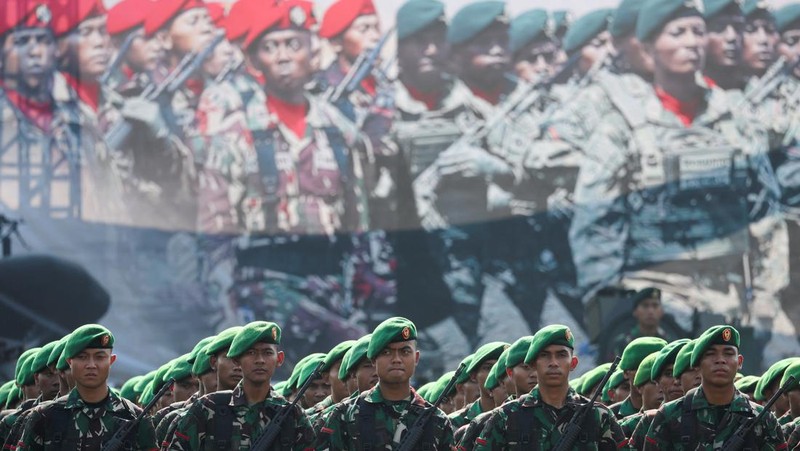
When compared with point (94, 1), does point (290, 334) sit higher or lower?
lower

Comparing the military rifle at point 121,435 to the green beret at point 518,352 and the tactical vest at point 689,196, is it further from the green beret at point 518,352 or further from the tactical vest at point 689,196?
the tactical vest at point 689,196

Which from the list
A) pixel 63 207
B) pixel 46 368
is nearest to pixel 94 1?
pixel 63 207

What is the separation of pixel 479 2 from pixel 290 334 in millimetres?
5903

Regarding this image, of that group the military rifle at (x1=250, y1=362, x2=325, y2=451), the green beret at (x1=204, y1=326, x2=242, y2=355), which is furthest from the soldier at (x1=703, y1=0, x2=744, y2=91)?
the military rifle at (x1=250, y1=362, x2=325, y2=451)

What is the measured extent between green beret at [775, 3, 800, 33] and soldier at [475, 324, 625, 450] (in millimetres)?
19145

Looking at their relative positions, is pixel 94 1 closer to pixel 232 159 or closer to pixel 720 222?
pixel 232 159

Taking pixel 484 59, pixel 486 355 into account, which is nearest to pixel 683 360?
pixel 486 355

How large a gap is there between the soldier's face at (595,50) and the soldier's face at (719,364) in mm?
18156

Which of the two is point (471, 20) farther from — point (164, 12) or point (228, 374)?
point (228, 374)

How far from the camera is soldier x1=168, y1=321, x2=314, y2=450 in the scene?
9.18m

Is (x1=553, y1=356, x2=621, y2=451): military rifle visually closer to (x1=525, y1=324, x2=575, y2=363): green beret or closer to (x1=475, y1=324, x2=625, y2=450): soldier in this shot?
(x1=475, y1=324, x2=625, y2=450): soldier

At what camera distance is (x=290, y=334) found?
26844 mm

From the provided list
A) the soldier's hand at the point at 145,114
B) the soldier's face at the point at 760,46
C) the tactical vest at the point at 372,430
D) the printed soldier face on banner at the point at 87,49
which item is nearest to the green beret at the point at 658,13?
the soldier's face at the point at 760,46

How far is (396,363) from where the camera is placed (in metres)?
9.38
